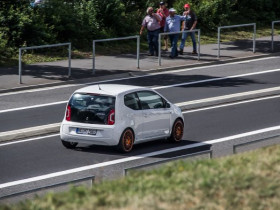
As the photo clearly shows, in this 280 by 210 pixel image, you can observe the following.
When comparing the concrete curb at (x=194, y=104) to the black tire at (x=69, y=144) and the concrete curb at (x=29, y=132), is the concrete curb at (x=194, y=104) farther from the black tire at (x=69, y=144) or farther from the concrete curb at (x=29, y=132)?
the black tire at (x=69, y=144)

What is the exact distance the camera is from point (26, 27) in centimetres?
3312

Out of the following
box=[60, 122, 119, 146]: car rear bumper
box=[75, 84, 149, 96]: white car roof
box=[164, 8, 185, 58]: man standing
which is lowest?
box=[60, 122, 119, 146]: car rear bumper

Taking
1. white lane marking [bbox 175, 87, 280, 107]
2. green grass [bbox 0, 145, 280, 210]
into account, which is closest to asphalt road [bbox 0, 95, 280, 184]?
white lane marking [bbox 175, 87, 280, 107]

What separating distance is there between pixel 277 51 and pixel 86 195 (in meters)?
25.4

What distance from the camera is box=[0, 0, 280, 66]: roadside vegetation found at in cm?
3290

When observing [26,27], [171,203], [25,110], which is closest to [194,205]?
[171,203]

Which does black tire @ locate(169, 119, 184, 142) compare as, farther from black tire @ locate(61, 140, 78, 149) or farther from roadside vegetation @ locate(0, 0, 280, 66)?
roadside vegetation @ locate(0, 0, 280, 66)

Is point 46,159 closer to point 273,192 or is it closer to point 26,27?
point 273,192

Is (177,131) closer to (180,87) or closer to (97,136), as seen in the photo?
(97,136)

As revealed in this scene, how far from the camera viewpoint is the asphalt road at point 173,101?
64.9 feet

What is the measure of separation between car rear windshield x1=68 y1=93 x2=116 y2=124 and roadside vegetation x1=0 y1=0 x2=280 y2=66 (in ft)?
36.3

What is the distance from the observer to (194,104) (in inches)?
1040

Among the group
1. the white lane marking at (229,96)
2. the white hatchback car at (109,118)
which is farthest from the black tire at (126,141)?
the white lane marking at (229,96)

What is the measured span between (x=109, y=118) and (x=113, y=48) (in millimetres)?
15074
